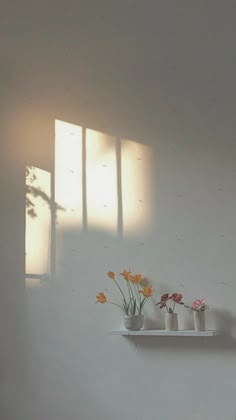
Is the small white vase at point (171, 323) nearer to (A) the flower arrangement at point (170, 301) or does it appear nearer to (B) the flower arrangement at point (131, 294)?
(A) the flower arrangement at point (170, 301)

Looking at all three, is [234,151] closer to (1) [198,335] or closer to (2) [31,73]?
(1) [198,335]

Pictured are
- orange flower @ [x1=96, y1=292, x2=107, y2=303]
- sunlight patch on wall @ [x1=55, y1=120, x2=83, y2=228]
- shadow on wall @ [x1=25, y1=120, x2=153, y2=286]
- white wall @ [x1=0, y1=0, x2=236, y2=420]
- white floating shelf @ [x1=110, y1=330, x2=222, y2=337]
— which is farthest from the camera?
sunlight patch on wall @ [x1=55, y1=120, x2=83, y2=228]

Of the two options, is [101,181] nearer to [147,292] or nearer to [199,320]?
[147,292]

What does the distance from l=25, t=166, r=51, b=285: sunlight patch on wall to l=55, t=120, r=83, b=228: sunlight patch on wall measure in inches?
3.4

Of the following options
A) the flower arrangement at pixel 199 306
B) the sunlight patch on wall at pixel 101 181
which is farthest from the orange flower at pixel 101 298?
the flower arrangement at pixel 199 306

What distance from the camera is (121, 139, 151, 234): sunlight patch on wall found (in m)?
3.61

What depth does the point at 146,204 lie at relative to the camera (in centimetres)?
361

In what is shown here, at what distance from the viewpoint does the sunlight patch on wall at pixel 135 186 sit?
11.8ft

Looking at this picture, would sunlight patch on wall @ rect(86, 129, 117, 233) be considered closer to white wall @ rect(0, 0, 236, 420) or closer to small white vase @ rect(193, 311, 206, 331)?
white wall @ rect(0, 0, 236, 420)

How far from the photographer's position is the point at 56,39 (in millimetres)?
3977

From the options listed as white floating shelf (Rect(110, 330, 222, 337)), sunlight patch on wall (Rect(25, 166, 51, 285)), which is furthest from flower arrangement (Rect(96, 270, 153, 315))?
sunlight patch on wall (Rect(25, 166, 51, 285))

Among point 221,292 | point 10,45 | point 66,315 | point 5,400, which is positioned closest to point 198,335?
point 221,292

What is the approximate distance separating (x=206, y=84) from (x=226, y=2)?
0.51 meters

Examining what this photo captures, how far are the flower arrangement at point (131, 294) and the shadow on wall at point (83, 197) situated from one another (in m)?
0.21
